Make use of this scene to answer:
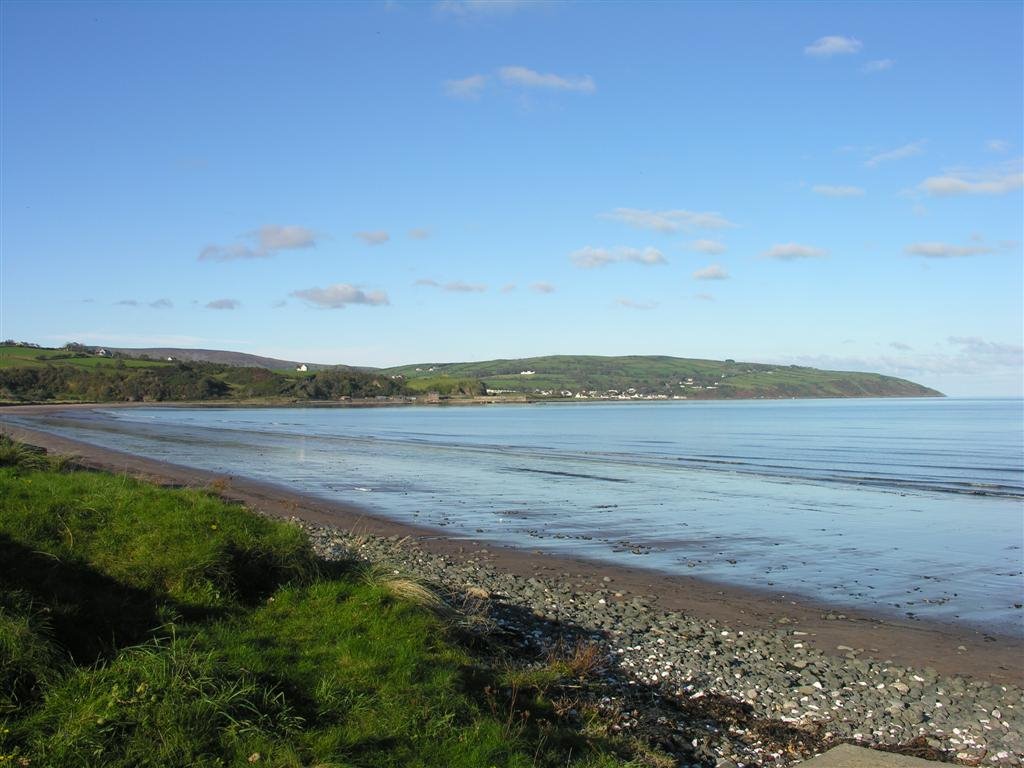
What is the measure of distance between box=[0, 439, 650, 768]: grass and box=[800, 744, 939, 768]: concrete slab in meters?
1.46

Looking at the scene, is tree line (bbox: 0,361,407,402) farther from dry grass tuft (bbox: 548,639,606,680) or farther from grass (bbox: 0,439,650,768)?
dry grass tuft (bbox: 548,639,606,680)

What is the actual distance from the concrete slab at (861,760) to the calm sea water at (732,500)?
6620 millimetres

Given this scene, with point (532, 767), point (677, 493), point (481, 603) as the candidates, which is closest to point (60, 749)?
point (532, 767)

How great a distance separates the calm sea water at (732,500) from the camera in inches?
634

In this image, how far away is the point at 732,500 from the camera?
1089 inches

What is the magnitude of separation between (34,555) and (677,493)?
Result: 2374 centimetres

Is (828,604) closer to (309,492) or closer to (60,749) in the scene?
(60,749)

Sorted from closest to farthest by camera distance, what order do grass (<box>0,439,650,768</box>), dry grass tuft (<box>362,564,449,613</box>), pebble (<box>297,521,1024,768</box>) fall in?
grass (<box>0,439,650,768</box>) < pebble (<box>297,521,1024,768</box>) < dry grass tuft (<box>362,564,449,613</box>)

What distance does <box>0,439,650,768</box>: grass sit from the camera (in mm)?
5660

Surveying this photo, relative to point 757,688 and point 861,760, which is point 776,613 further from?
point 861,760

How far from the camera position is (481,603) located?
37.4ft

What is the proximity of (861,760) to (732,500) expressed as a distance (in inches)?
839

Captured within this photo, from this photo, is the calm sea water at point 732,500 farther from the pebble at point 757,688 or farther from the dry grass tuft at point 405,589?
the dry grass tuft at point 405,589

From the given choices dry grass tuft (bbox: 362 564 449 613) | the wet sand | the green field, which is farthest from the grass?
the green field
